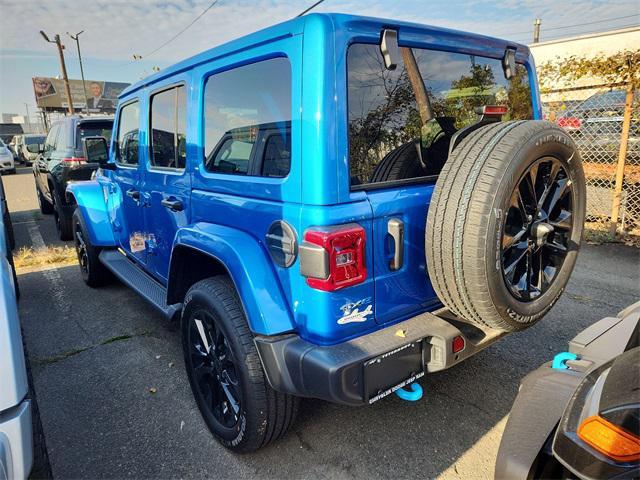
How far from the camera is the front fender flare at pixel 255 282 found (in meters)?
1.92

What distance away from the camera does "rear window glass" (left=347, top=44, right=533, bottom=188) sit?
188cm

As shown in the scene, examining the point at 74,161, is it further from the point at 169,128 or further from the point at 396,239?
the point at 396,239

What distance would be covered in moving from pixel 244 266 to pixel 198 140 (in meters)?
0.99

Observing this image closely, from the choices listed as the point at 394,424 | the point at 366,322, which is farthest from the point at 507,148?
the point at 394,424

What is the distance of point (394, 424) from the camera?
97.9 inches

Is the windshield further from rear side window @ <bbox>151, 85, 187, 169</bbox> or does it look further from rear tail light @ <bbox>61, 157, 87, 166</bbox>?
rear side window @ <bbox>151, 85, 187, 169</bbox>

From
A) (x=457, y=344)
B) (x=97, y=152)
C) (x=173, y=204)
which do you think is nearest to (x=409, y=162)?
(x=457, y=344)

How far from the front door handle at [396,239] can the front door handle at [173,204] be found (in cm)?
143

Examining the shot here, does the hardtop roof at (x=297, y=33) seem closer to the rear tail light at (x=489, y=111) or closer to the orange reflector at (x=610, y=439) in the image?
the rear tail light at (x=489, y=111)

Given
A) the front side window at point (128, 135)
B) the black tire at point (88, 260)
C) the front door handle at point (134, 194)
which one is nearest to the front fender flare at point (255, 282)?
the front door handle at point (134, 194)

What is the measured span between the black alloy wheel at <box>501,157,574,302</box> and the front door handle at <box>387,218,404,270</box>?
436 mm

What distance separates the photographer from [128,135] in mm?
3934

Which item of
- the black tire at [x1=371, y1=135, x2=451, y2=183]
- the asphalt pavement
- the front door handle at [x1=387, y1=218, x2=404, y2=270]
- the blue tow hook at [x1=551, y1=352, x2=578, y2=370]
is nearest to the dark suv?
the asphalt pavement

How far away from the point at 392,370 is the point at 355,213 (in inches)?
27.3
